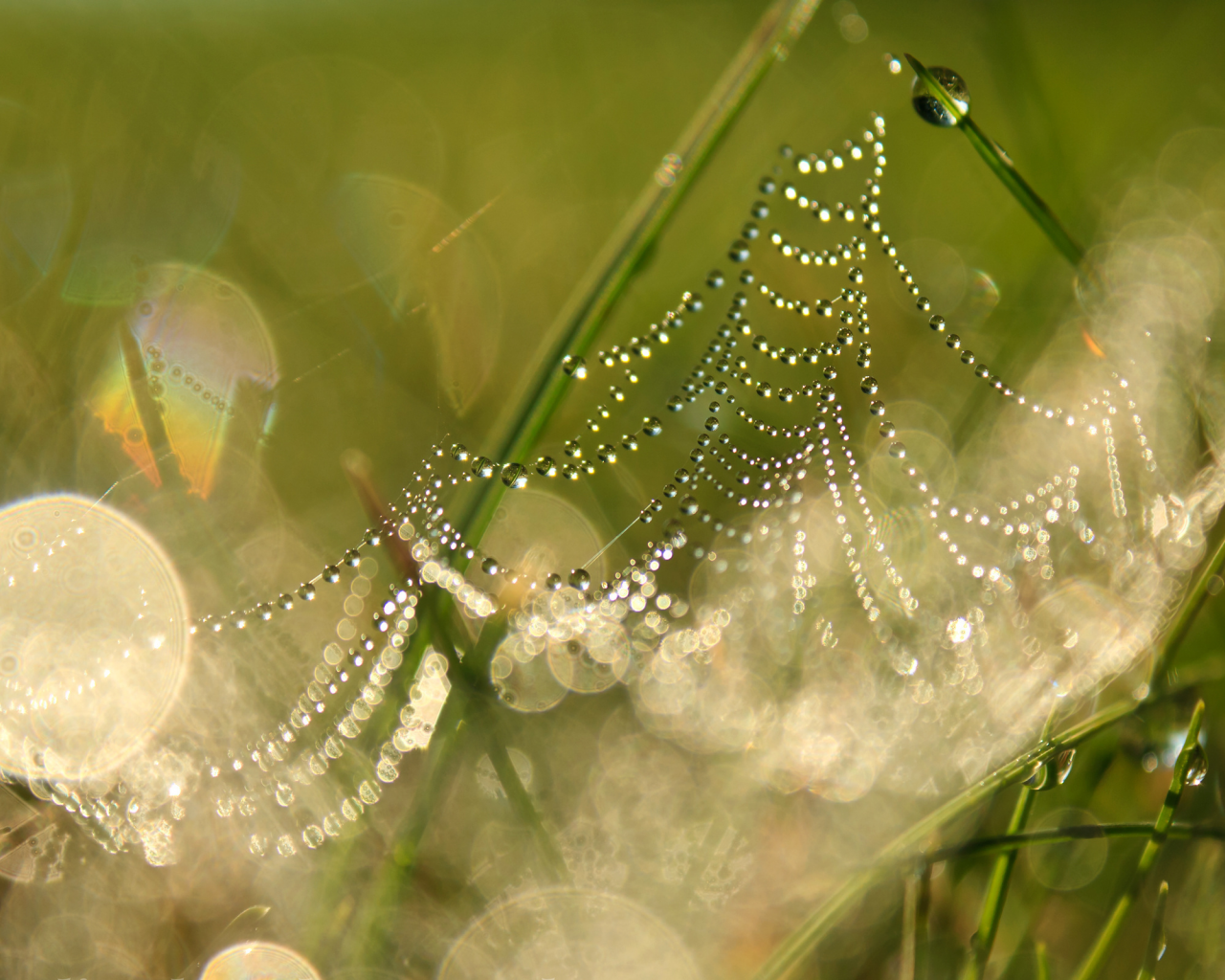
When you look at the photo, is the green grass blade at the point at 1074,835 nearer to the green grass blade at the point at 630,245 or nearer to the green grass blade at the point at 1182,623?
the green grass blade at the point at 1182,623

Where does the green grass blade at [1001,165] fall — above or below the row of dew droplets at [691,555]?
above

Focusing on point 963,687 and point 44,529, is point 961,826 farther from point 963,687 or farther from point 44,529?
point 44,529

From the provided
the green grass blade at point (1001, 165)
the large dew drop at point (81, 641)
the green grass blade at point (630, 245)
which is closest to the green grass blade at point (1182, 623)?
the green grass blade at point (1001, 165)

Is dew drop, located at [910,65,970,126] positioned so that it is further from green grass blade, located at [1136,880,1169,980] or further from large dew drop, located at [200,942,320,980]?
large dew drop, located at [200,942,320,980]

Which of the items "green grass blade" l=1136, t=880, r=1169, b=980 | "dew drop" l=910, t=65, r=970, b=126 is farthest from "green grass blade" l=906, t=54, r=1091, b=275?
"green grass blade" l=1136, t=880, r=1169, b=980

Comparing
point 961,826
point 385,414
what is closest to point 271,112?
point 385,414

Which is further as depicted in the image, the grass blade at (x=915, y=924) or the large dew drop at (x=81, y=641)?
the large dew drop at (x=81, y=641)
